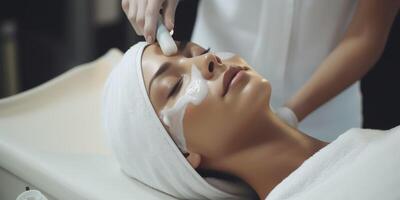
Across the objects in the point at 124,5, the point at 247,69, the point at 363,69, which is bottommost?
the point at 363,69

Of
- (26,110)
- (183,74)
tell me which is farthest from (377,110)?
(26,110)

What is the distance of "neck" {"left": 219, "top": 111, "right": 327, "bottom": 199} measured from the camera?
45.6 inches

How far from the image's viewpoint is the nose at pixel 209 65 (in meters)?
1.15

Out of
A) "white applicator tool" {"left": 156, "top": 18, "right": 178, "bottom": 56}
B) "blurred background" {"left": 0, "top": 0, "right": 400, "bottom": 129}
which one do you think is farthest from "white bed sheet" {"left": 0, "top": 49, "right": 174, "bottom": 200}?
"blurred background" {"left": 0, "top": 0, "right": 400, "bottom": 129}

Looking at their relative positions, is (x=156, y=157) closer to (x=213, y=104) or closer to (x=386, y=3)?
(x=213, y=104)

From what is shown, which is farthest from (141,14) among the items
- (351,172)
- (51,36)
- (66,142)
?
(51,36)

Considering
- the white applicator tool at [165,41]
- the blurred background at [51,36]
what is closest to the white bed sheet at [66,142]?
the white applicator tool at [165,41]

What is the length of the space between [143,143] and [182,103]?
0.11 m

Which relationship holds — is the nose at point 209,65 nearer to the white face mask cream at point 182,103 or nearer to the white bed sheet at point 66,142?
the white face mask cream at point 182,103

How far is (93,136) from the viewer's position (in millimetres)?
1429

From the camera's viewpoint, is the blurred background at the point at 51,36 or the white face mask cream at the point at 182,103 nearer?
the white face mask cream at the point at 182,103

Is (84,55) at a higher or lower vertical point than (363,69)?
lower

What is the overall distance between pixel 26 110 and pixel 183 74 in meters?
0.53

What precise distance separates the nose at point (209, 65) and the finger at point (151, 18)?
116mm
